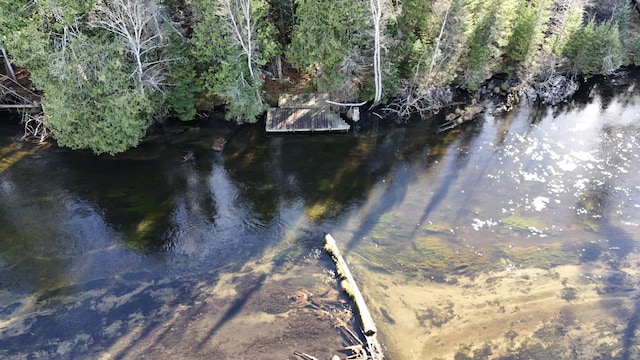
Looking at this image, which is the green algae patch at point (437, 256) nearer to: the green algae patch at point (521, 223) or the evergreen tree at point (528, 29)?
A: the green algae patch at point (521, 223)

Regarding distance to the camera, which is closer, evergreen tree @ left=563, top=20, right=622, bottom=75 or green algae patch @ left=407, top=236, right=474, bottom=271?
green algae patch @ left=407, top=236, right=474, bottom=271

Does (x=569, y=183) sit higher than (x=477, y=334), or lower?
higher

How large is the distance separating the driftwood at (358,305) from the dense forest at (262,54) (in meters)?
13.5

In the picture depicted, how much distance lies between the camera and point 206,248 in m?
22.3

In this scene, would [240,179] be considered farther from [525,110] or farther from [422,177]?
[525,110]

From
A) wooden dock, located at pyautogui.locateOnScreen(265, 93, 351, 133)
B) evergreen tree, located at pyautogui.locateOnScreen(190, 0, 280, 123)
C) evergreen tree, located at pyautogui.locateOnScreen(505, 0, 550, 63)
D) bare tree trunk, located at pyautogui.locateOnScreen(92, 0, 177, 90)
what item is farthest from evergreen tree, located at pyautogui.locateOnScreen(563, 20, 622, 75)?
bare tree trunk, located at pyautogui.locateOnScreen(92, 0, 177, 90)

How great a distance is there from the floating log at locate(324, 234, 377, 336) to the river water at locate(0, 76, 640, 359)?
1.59ft

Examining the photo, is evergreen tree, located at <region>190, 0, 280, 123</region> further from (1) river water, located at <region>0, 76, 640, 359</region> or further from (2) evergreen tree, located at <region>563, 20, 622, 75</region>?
(2) evergreen tree, located at <region>563, 20, 622, 75</region>

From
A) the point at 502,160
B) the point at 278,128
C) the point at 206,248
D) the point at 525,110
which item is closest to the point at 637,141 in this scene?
the point at 525,110

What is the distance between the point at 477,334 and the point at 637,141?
868 inches

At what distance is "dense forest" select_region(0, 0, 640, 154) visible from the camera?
24188mm

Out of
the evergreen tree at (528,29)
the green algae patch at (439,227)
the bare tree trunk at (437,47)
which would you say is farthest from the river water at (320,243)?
the evergreen tree at (528,29)

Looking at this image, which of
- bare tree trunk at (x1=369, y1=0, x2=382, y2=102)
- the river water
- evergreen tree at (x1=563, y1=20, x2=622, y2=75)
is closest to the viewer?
the river water

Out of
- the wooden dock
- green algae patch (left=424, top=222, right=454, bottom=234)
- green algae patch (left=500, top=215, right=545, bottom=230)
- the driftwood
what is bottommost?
the driftwood
